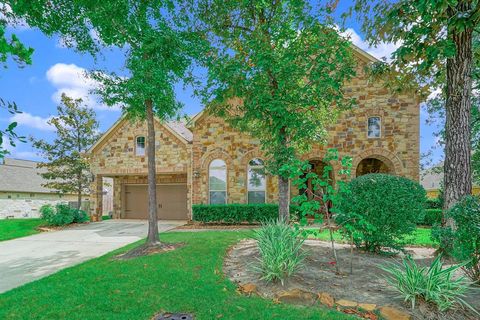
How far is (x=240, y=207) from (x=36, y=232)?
990 cm

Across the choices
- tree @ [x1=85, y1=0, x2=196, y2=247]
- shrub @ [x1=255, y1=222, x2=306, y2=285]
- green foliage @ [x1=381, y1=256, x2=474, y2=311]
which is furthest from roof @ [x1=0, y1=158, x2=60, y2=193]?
green foliage @ [x1=381, y1=256, x2=474, y2=311]

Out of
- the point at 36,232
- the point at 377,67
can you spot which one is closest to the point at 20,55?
the point at 377,67

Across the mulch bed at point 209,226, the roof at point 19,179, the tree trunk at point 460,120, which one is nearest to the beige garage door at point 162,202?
the mulch bed at point 209,226

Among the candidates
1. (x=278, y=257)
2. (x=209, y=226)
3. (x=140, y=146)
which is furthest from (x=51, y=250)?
(x=278, y=257)

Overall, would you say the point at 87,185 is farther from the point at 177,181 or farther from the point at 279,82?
the point at 279,82

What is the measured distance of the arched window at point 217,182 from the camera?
15.5m

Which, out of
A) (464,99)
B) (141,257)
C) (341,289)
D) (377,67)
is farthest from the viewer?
(377,67)

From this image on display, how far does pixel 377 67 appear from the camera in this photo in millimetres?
8414

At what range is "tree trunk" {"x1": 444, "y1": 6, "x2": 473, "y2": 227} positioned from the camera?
6.23 metres

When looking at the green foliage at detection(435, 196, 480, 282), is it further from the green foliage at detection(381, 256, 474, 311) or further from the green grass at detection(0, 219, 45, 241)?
the green grass at detection(0, 219, 45, 241)

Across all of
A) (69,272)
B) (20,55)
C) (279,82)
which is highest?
(279,82)

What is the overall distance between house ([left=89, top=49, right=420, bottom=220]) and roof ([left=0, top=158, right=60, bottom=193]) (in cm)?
922

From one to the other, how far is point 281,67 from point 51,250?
9415 mm

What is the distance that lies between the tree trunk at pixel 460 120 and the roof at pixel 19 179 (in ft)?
81.2
